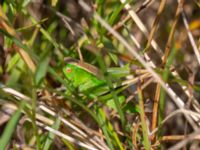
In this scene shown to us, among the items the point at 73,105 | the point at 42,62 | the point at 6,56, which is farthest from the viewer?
the point at 6,56

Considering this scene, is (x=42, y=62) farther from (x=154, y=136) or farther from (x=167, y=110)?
(x=167, y=110)

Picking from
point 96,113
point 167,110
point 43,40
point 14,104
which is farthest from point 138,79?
point 167,110

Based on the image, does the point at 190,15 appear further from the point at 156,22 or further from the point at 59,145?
the point at 59,145

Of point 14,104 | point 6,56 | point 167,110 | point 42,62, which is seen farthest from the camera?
point 167,110

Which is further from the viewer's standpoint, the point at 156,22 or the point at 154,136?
the point at 156,22

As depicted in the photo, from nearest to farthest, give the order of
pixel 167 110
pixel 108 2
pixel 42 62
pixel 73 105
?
1. pixel 42 62
2. pixel 73 105
3. pixel 108 2
4. pixel 167 110

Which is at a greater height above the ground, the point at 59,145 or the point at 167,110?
the point at 59,145

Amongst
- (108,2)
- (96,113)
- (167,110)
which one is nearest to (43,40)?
(108,2)

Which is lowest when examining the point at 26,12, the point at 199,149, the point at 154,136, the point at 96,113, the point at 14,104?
the point at 199,149

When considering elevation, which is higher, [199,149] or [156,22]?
[156,22]
